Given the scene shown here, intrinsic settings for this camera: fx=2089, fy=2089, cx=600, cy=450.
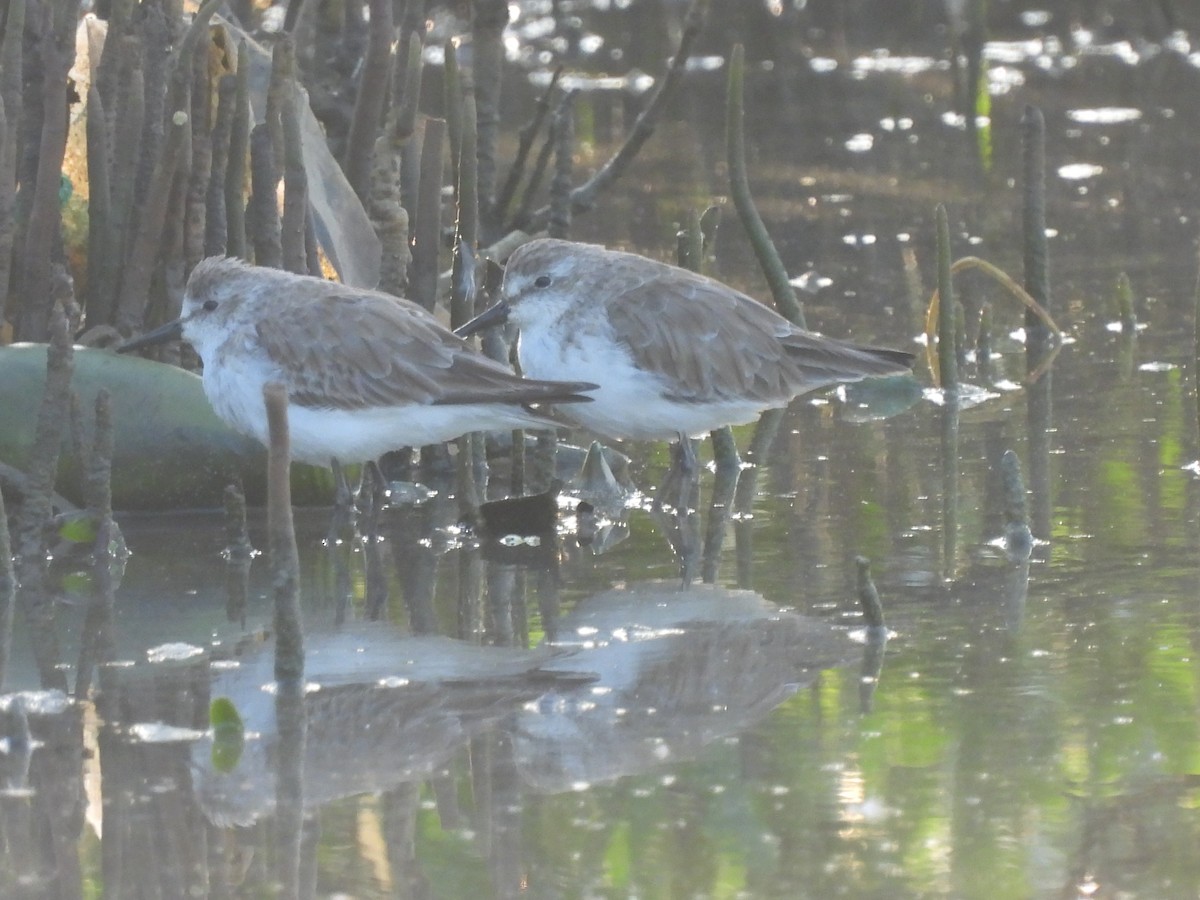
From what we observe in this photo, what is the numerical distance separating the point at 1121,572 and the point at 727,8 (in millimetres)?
12665

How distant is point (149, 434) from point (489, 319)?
1.20 meters

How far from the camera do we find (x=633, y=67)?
15.6 metres

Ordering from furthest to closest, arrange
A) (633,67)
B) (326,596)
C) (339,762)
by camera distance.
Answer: (633,67) < (326,596) < (339,762)

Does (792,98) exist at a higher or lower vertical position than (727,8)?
lower

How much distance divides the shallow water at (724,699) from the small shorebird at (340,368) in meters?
0.36

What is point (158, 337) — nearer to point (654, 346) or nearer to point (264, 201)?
point (264, 201)

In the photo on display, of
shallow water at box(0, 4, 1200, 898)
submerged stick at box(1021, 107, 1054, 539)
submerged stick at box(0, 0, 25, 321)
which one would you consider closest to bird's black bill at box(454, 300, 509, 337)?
shallow water at box(0, 4, 1200, 898)

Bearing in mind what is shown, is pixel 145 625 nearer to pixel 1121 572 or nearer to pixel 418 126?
pixel 1121 572

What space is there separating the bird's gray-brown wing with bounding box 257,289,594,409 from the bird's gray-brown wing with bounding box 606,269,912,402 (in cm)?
60

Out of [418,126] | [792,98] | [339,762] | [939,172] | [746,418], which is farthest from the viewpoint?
[792,98]

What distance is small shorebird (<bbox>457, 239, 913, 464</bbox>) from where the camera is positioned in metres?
6.70

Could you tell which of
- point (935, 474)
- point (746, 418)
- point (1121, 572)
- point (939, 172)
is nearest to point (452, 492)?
point (746, 418)

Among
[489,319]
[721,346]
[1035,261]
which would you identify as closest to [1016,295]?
[1035,261]

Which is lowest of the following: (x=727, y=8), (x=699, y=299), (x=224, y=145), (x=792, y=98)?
(x=699, y=299)
